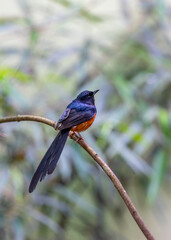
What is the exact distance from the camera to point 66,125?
1.30 metres

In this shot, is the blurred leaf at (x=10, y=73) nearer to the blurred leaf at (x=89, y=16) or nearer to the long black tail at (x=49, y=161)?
the long black tail at (x=49, y=161)

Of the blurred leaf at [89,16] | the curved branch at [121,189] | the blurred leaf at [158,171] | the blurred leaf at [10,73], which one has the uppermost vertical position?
the blurred leaf at [89,16]

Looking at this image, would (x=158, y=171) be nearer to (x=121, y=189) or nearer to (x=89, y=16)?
(x=89, y=16)

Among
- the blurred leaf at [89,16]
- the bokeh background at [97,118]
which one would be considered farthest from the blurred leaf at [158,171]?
the blurred leaf at [89,16]

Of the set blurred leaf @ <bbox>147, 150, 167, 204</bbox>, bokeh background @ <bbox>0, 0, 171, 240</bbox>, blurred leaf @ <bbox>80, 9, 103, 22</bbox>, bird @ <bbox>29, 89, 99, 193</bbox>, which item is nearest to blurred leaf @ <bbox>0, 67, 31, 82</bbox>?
bird @ <bbox>29, 89, 99, 193</bbox>

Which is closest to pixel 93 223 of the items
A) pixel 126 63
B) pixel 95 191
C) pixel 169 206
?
pixel 95 191

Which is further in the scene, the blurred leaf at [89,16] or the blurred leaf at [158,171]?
the blurred leaf at [89,16]

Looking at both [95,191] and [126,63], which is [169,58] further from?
[95,191]

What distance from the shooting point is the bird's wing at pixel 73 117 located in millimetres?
1293

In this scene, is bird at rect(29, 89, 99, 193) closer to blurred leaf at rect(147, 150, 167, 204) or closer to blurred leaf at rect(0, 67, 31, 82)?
blurred leaf at rect(0, 67, 31, 82)

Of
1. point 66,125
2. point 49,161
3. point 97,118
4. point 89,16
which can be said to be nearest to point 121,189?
point 49,161

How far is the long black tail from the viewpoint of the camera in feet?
3.17

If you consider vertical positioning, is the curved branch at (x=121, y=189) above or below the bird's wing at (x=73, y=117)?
below

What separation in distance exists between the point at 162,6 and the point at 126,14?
1.28 feet
